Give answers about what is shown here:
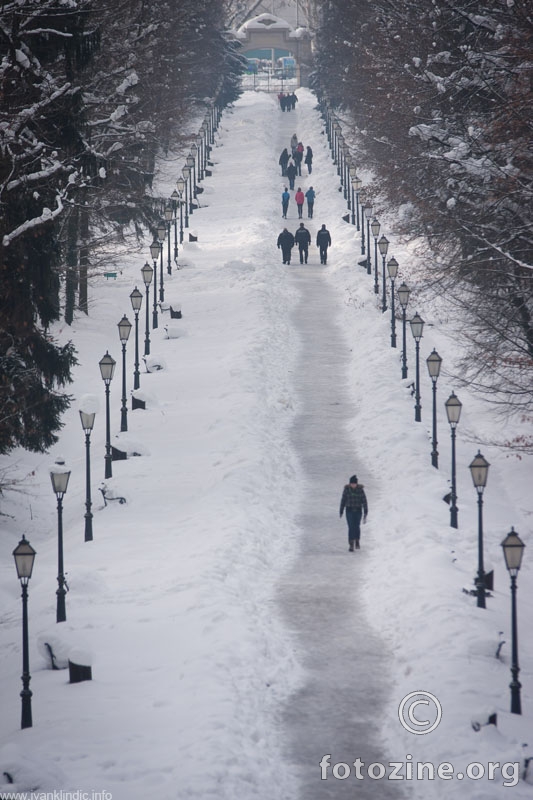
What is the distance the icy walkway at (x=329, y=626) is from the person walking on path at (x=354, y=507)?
1.13 feet

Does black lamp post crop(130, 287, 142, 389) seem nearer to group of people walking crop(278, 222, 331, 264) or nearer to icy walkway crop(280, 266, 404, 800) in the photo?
A: icy walkway crop(280, 266, 404, 800)

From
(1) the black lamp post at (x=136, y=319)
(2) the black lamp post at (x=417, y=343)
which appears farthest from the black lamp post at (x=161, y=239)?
(2) the black lamp post at (x=417, y=343)

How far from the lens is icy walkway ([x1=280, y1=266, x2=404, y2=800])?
14500mm

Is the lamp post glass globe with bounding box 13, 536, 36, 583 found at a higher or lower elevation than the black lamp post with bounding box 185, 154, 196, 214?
lower

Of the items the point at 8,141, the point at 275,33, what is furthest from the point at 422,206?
the point at 275,33

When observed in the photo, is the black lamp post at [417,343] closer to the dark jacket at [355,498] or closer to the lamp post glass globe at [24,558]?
the dark jacket at [355,498]

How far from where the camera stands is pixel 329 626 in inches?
727

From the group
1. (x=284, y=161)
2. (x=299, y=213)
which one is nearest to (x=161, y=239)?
(x=299, y=213)

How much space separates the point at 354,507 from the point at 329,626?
3.44 metres

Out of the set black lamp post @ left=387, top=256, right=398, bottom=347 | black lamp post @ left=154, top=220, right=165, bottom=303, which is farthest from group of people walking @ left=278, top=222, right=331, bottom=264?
black lamp post @ left=387, top=256, right=398, bottom=347

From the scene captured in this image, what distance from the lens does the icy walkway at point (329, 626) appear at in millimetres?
14500

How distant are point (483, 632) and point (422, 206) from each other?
16.6m

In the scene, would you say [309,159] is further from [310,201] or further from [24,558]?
[24,558]

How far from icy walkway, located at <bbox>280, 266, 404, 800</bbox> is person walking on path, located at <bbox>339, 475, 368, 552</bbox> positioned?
343 mm
